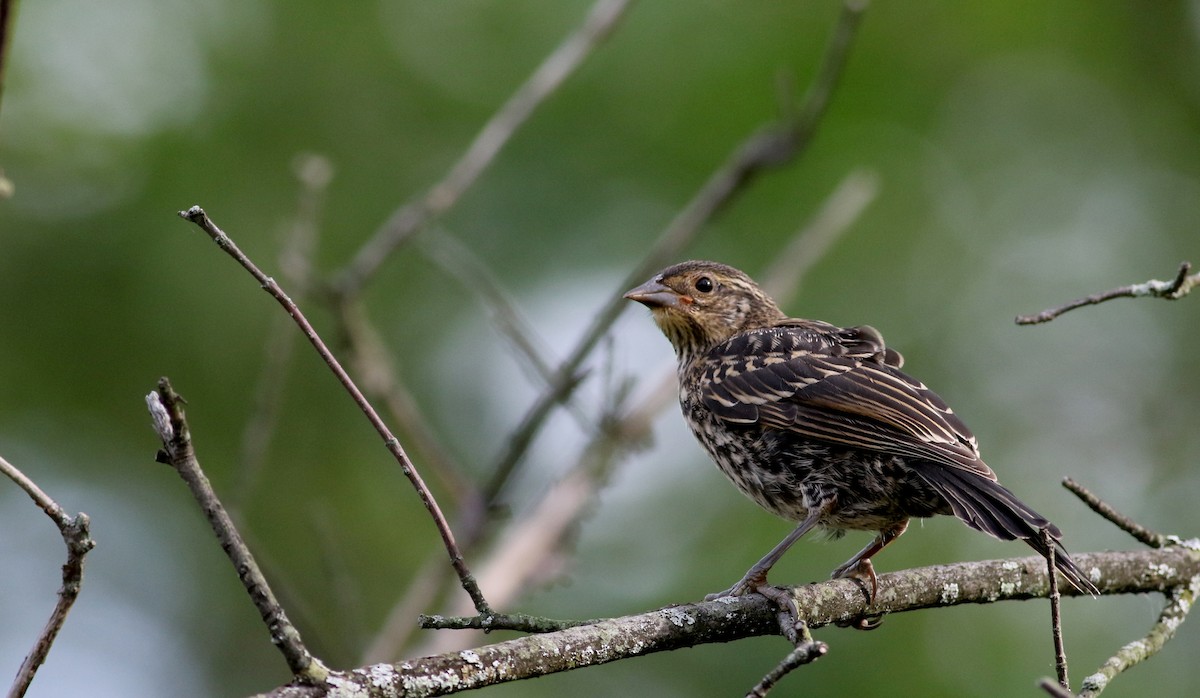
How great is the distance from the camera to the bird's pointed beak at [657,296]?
16.8 ft

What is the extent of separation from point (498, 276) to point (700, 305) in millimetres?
3626

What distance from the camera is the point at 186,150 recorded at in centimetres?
760

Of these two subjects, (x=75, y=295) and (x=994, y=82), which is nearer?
(x=75, y=295)

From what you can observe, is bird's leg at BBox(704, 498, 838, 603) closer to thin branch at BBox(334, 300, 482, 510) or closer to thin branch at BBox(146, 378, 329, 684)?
thin branch at BBox(146, 378, 329, 684)

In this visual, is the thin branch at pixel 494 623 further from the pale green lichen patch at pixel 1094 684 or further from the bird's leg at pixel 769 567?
the pale green lichen patch at pixel 1094 684

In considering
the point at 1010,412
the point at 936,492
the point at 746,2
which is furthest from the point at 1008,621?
the point at 746,2

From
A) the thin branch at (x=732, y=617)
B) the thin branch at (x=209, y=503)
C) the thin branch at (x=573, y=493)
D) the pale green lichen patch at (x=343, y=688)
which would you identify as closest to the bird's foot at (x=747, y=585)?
the thin branch at (x=732, y=617)

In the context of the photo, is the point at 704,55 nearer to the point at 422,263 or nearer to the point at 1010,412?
the point at 422,263

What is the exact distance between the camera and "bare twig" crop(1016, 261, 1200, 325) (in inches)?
116

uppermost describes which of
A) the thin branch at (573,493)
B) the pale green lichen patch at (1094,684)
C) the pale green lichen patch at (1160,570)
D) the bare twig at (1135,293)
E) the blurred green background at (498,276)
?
the blurred green background at (498,276)

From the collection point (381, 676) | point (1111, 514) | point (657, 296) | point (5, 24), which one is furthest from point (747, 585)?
point (5, 24)

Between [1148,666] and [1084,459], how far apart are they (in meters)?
2.24

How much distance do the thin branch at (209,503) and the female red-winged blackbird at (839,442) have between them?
4.61 feet

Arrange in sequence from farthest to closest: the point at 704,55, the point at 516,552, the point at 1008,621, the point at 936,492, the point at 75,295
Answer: the point at 704,55 → the point at 75,295 → the point at 1008,621 → the point at 516,552 → the point at 936,492
